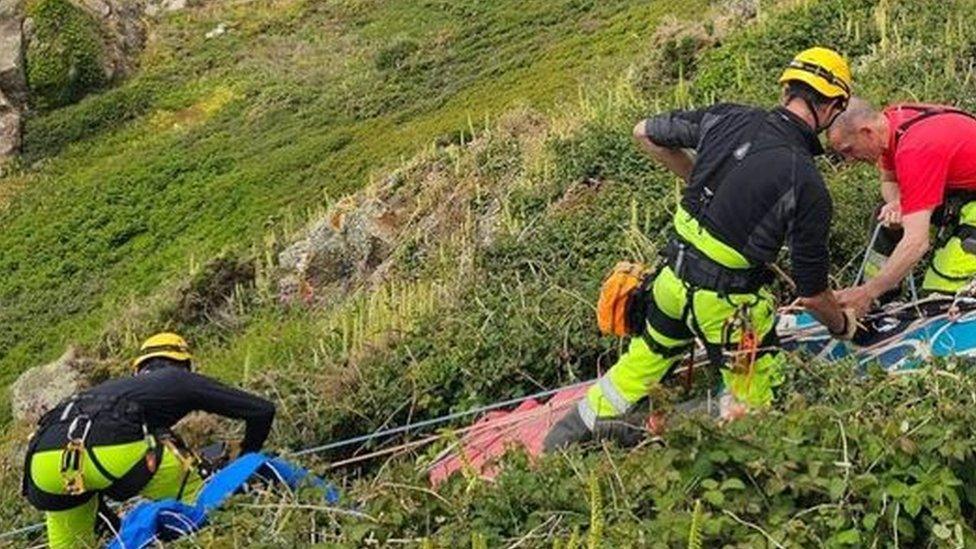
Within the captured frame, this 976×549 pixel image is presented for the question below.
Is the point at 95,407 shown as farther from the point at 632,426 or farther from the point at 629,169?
the point at 629,169

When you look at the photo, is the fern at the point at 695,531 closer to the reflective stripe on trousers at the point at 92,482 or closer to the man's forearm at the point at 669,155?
the man's forearm at the point at 669,155

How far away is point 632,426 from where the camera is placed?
574cm

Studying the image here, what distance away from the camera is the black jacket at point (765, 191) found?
5406mm

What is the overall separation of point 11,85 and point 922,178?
32739mm

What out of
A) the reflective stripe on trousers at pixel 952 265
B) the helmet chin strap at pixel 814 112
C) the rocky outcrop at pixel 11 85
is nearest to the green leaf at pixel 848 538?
the helmet chin strap at pixel 814 112

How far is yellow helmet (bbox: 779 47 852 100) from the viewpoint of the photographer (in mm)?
5543

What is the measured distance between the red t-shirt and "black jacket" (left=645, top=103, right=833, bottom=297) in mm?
688

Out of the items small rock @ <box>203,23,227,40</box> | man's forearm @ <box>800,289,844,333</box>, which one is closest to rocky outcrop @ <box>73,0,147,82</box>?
small rock @ <box>203,23,227,40</box>

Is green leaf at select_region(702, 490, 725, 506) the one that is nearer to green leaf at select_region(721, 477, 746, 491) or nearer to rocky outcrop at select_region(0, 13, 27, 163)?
green leaf at select_region(721, 477, 746, 491)

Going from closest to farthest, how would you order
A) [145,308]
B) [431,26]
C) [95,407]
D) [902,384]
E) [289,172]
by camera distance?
[902,384] < [95,407] < [145,308] < [289,172] < [431,26]

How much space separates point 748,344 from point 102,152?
27.9m

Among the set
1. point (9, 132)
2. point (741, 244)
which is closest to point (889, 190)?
point (741, 244)

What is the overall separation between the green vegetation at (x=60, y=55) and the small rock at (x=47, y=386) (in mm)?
21988

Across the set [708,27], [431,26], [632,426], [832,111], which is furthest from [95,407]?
[431,26]
